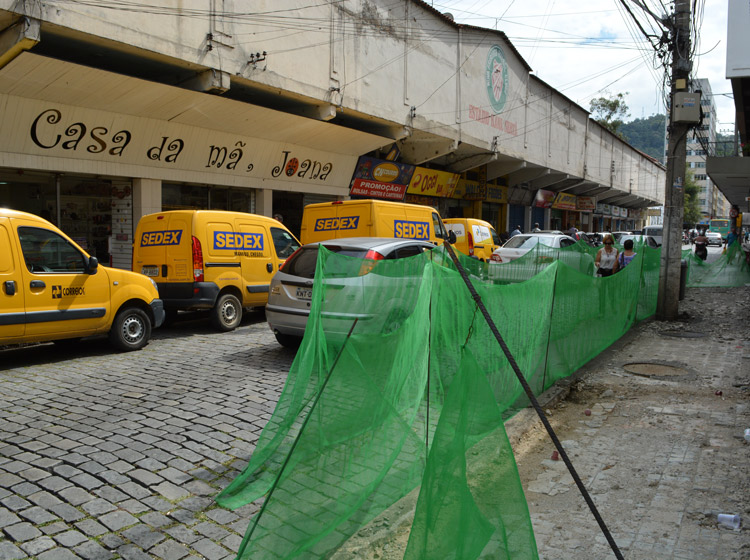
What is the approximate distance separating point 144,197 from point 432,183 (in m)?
13.3

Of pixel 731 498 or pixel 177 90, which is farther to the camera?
pixel 177 90

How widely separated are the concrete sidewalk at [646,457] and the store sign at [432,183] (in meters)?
15.6

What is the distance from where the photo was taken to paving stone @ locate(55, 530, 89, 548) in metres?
3.15

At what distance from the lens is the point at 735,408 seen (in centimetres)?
609

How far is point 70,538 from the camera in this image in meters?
3.21

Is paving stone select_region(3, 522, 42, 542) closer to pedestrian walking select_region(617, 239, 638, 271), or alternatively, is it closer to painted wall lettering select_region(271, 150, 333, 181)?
pedestrian walking select_region(617, 239, 638, 271)

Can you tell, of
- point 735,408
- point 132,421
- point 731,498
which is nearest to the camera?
point 731,498

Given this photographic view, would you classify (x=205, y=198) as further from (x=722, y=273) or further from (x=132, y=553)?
(x=722, y=273)

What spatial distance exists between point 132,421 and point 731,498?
4696 millimetres

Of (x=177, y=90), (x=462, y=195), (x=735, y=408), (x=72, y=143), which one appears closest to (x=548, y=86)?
(x=462, y=195)

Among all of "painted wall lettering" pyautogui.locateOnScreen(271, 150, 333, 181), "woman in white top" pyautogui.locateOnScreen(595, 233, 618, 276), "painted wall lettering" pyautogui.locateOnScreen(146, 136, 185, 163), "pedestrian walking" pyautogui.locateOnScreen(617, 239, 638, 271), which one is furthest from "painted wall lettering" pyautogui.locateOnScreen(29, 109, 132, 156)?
"pedestrian walking" pyautogui.locateOnScreen(617, 239, 638, 271)

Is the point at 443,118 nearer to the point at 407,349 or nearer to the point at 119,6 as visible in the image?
the point at 119,6

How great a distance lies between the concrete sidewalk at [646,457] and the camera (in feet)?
11.5

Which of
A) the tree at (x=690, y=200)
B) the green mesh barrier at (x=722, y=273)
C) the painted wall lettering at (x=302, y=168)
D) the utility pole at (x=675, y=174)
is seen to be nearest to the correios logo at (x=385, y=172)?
the painted wall lettering at (x=302, y=168)
